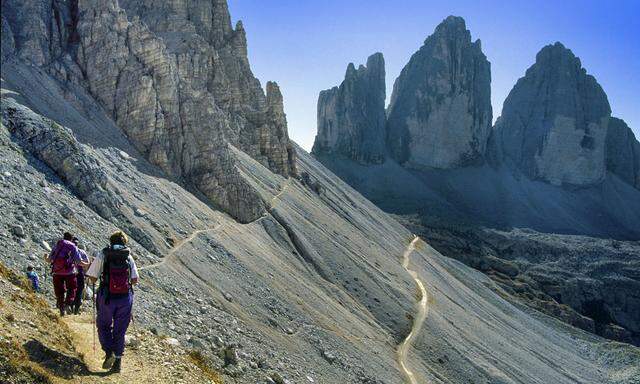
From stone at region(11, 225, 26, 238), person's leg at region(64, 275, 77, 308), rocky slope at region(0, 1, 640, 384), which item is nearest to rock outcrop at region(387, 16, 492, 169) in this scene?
rocky slope at region(0, 1, 640, 384)

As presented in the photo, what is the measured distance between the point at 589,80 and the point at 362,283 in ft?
538

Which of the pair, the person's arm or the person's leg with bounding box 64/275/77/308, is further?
the person's leg with bounding box 64/275/77/308

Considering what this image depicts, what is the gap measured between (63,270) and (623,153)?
195947 millimetres

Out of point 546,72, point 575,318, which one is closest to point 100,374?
point 575,318

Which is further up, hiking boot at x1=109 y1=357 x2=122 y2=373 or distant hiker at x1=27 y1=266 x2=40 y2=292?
hiking boot at x1=109 y1=357 x2=122 y2=373

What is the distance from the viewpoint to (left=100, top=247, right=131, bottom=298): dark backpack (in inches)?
476

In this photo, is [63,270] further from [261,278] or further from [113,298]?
[261,278]

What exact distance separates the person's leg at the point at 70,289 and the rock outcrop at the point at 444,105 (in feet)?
498

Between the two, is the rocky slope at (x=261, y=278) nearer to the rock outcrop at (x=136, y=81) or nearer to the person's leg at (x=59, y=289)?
the person's leg at (x=59, y=289)

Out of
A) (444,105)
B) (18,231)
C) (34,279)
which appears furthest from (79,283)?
(444,105)

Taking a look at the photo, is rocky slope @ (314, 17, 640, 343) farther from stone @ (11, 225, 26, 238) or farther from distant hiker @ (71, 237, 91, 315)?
distant hiker @ (71, 237, 91, 315)

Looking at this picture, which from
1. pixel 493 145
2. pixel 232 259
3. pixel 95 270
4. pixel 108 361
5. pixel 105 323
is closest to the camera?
pixel 108 361

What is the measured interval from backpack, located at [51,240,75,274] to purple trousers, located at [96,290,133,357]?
3.63m

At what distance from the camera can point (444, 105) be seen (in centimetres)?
16725
